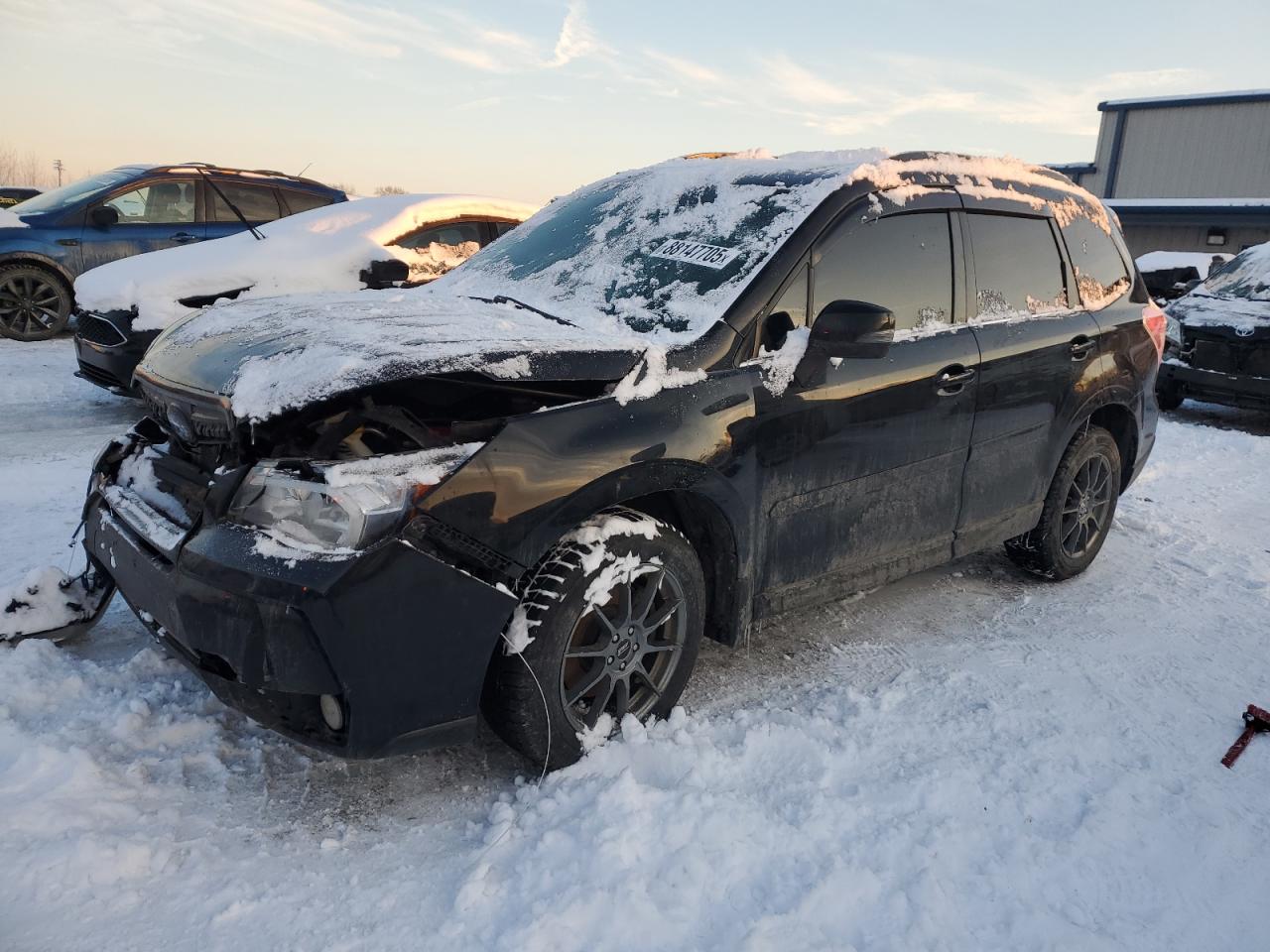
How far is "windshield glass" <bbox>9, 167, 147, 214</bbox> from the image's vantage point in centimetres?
921

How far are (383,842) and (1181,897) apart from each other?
2.11m

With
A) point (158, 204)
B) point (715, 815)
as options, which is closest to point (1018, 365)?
point (715, 815)

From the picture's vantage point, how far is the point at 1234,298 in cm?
910

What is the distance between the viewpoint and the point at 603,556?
2.65 meters

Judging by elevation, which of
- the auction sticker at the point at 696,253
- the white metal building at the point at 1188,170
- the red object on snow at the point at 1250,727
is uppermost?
the white metal building at the point at 1188,170

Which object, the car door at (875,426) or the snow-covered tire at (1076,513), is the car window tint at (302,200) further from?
the snow-covered tire at (1076,513)

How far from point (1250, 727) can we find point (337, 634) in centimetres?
306

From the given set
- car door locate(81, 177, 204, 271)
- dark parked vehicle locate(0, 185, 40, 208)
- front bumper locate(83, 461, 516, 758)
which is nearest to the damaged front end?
front bumper locate(83, 461, 516, 758)

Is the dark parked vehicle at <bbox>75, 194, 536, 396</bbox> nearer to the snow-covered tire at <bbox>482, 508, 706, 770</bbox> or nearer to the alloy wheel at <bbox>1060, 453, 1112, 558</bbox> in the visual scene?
the snow-covered tire at <bbox>482, 508, 706, 770</bbox>

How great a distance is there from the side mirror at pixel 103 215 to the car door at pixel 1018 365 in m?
8.38

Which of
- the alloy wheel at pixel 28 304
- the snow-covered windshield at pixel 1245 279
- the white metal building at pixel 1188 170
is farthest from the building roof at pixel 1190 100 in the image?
the alloy wheel at pixel 28 304

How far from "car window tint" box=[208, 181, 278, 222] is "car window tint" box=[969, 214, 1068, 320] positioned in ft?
24.7

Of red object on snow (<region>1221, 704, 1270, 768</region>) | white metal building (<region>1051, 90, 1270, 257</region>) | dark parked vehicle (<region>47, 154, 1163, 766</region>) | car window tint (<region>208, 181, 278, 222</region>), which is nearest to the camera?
dark parked vehicle (<region>47, 154, 1163, 766</region>)

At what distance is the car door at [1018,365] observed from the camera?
3.80 m
